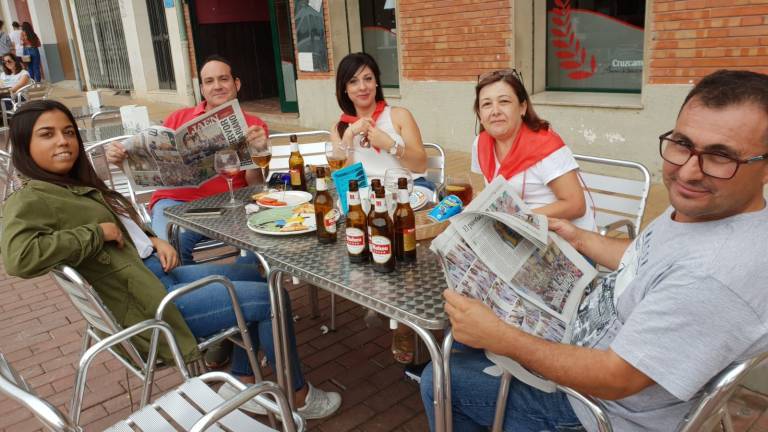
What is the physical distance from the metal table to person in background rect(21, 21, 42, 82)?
50.9 ft

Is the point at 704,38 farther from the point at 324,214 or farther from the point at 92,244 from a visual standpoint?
the point at 92,244

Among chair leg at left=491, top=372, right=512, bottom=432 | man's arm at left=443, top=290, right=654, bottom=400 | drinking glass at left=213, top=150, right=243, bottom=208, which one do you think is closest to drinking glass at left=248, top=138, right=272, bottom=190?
drinking glass at left=213, top=150, right=243, bottom=208

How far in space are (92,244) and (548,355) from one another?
5.04ft

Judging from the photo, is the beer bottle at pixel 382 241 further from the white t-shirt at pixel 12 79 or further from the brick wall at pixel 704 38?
the white t-shirt at pixel 12 79

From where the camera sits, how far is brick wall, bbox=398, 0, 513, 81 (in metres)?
6.13

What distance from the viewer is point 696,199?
4.21 ft

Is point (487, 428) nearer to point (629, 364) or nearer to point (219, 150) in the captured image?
point (629, 364)

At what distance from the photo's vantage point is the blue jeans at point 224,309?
2311 mm

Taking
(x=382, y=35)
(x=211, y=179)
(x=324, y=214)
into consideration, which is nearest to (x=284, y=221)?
(x=324, y=214)

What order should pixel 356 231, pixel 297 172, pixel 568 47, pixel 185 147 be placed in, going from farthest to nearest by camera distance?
pixel 568 47, pixel 297 172, pixel 185 147, pixel 356 231

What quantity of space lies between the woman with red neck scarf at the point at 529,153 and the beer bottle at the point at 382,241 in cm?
81

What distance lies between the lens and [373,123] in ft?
10.7

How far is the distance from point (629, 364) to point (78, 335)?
3346 millimetres

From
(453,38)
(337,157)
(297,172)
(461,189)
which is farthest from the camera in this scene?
(453,38)
